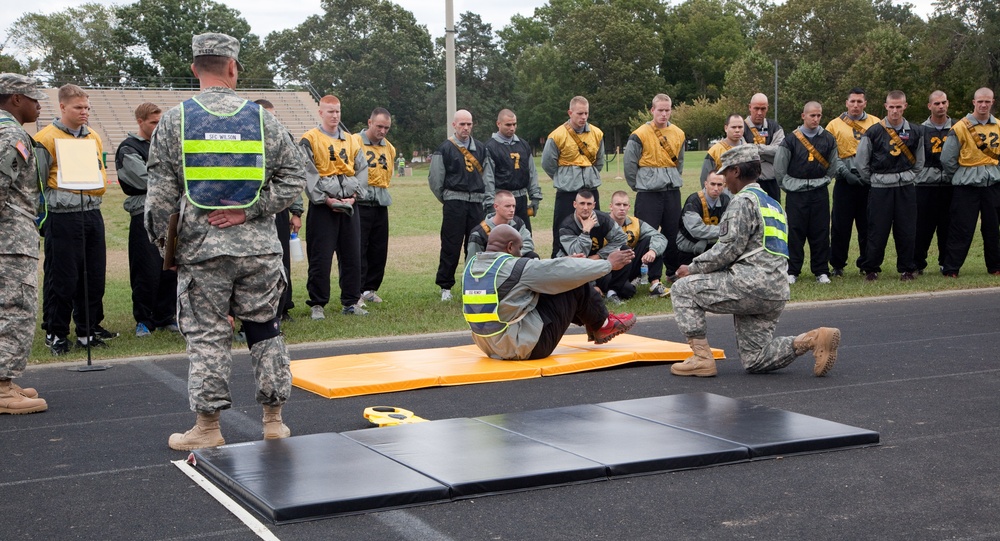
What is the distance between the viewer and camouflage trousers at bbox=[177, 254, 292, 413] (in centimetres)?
548

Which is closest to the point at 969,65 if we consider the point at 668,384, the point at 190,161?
the point at 668,384

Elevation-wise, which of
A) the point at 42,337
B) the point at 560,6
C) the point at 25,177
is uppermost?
the point at 560,6

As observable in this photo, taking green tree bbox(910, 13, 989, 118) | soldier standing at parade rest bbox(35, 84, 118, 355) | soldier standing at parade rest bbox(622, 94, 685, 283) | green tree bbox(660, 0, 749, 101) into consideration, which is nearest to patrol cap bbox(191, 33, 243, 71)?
soldier standing at parade rest bbox(35, 84, 118, 355)

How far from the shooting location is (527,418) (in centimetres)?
595

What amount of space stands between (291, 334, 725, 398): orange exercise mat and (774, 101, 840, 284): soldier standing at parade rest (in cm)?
509

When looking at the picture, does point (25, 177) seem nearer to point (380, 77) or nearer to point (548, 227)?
point (548, 227)

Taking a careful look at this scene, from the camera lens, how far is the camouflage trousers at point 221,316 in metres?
5.48

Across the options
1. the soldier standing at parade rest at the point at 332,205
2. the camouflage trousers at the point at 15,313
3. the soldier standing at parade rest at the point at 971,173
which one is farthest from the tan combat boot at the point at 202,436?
the soldier standing at parade rest at the point at 971,173

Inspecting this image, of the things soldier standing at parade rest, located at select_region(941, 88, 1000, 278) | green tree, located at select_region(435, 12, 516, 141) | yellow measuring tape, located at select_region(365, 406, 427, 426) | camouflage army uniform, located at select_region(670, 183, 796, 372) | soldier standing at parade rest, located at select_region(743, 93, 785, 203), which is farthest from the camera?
green tree, located at select_region(435, 12, 516, 141)

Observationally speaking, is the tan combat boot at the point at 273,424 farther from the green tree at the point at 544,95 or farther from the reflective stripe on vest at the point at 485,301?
the green tree at the point at 544,95

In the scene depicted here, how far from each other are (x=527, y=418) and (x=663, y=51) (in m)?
81.1

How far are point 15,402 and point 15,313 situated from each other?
0.57 meters

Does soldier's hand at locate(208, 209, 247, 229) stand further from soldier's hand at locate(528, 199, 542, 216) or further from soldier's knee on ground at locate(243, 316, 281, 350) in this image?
soldier's hand at locate(528, 199, 542, 216)

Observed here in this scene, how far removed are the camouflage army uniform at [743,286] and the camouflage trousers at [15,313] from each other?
14.5ft
